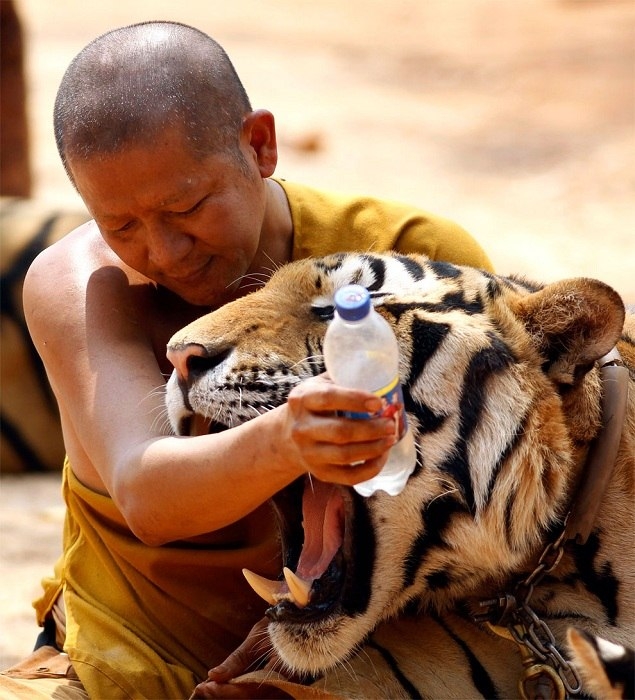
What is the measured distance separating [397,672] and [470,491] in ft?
1.08

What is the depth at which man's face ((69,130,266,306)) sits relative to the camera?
Result: 205cm

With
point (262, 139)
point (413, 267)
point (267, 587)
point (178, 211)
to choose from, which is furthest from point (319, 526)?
point (262, 139)

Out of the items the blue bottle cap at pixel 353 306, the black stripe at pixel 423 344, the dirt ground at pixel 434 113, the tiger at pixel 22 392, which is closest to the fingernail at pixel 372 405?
the blue bottle cap at pixel 353 306

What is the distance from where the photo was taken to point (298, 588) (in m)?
1.91

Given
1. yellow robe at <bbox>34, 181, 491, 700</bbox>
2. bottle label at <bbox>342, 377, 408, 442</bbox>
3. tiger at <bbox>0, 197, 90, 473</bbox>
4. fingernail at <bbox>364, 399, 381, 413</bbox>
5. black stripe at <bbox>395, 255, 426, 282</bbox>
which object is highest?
fingernail at <bbox>364, 399, 381, 413</bbox>

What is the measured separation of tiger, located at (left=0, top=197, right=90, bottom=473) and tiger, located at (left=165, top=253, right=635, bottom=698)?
2625 mm

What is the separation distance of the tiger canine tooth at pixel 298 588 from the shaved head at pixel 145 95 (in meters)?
0.71

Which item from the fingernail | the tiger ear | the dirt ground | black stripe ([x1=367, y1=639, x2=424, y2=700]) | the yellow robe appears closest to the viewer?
the fingernail

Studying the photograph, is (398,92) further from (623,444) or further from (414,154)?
(623,444)

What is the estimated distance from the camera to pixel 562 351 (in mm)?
1951

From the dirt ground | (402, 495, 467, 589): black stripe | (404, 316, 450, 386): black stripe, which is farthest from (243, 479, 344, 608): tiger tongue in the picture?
the dirt ground

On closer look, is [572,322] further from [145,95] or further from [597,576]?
[145,95]

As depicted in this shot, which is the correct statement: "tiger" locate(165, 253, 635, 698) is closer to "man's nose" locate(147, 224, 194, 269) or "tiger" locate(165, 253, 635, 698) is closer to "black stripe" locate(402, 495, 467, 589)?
"black stripe" locate(402, 495, 467, 589)

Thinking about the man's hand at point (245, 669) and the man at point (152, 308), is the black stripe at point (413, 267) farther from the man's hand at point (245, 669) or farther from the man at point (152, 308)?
the man's hand at point (245, 669)
